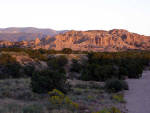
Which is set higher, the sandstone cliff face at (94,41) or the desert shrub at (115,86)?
the sandstone cliff face at (94,41)

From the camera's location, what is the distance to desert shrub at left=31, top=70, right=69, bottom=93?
48.2 ft

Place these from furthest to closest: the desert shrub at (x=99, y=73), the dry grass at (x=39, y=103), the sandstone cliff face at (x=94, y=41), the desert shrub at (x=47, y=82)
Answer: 1. the sandstone cliff face at (x=94, y=41)
2. the desert shrub at (x=99, y=73)
3. the desert shrub at (x=47, y=82)
4. the dry grass at (x=39, y=103)

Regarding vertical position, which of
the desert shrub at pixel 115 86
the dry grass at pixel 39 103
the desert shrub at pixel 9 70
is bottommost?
the desert shrub at pixel 9 70

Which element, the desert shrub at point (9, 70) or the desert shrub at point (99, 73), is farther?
the desert shrub at point (9, 70)

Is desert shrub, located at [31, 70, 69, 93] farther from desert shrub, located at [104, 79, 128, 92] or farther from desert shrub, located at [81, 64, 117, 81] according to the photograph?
desert shrub, located at [81, 64, 117, 81]

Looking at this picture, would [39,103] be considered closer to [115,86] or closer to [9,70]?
[115,86]

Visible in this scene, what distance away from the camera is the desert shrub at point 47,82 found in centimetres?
1469

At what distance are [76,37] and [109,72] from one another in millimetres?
109643

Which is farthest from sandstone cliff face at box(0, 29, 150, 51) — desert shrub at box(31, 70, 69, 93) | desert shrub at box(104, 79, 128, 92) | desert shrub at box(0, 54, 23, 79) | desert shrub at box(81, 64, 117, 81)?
desert shrub at box(31, 70, 69, 93)

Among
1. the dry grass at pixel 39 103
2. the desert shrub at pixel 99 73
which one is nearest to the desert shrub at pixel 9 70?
the desert shrub at pixel 99 73

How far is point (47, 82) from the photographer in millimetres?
14781

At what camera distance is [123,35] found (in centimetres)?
14550

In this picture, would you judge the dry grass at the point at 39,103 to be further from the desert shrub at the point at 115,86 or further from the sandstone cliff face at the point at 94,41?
the sandstone cliff face at the point at 94,41

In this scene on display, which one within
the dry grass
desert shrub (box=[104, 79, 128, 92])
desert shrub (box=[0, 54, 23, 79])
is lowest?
desert shrub (box=[0, 54, 23, 79])
